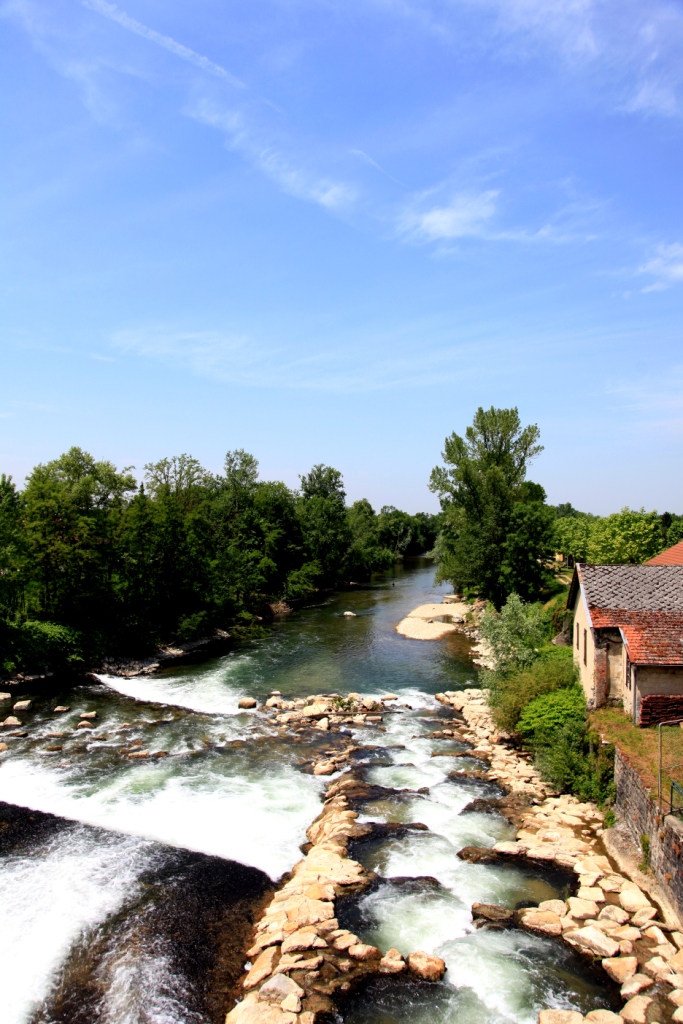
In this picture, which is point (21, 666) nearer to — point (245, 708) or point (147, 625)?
point (147, 625)

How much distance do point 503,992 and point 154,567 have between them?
32468mm

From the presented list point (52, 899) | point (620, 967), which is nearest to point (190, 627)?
point (52, 899)

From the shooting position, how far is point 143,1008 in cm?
1041

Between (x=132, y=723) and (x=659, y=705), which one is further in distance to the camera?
(x=132, y=723)

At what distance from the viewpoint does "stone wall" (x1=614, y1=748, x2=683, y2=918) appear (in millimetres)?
11727

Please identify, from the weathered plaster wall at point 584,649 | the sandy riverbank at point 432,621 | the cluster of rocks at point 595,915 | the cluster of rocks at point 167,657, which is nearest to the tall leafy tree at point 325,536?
the sandy riverbank at point 432,621

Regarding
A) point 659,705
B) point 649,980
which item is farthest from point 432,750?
point 649,980

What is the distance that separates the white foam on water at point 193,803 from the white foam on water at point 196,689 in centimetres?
635

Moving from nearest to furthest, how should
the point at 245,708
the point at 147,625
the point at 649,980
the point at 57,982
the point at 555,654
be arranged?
the point at 649,980
the point at 57,982
the point at 555,654
the point at 245,708
the point at 147,625

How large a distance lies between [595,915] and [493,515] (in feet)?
105

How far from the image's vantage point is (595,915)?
12148 millimetres

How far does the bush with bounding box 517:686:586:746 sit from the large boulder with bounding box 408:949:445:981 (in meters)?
9.03

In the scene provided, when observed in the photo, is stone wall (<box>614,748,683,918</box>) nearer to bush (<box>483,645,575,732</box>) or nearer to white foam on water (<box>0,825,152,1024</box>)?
bush (<box>483,645,575,732</box>)

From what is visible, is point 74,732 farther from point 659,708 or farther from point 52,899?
point 659,708
